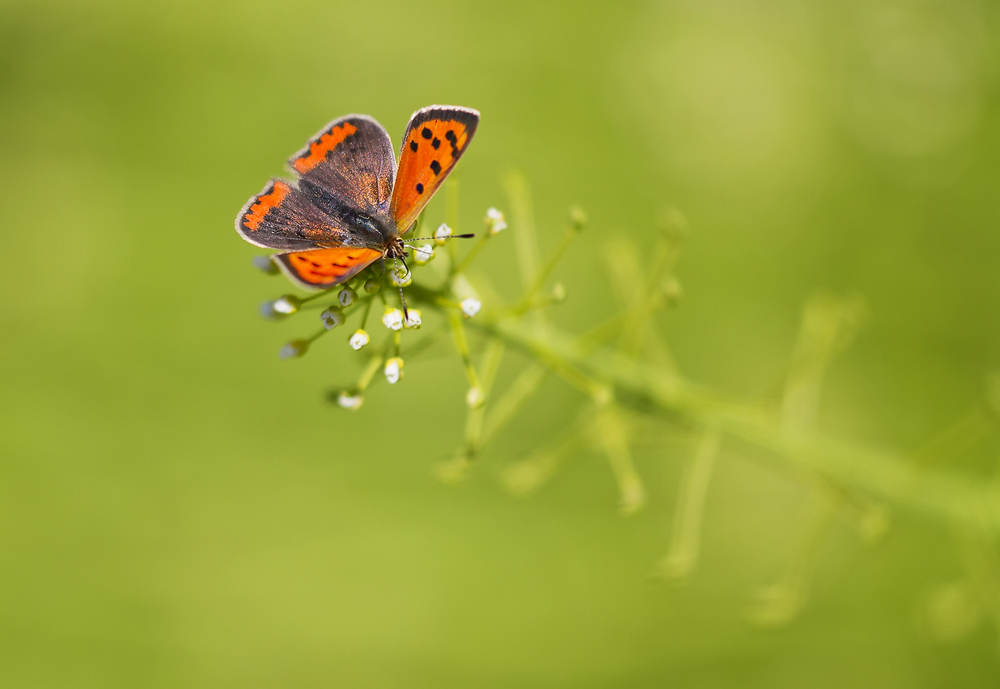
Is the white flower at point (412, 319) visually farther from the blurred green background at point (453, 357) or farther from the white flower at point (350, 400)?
the blurred green background at point (453, 357)

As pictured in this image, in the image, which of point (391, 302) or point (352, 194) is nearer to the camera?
point (391, 302)

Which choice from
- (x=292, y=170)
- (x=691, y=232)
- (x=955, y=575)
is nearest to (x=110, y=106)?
(x=292, y=170)

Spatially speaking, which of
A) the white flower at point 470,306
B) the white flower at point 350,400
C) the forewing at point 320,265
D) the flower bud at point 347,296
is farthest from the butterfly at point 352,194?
the white flower at point 350,400

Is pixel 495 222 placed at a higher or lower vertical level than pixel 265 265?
higher

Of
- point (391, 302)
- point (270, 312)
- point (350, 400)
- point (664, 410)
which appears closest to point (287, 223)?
point (270, 312)

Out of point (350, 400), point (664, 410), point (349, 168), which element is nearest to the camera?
point (350, 400)

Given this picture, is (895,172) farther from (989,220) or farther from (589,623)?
(589,623)

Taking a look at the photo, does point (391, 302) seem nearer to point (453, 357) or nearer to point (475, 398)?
point (475, 398)

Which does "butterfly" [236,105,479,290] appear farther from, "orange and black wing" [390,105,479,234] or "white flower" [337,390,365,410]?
"white flower" [337,390,365,410]

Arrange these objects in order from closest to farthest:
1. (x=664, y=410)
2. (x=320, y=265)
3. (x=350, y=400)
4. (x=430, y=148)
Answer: (x=320, y=265) < (x=430, y=148) < (x=350, y=400) < (x=664, y=410)
